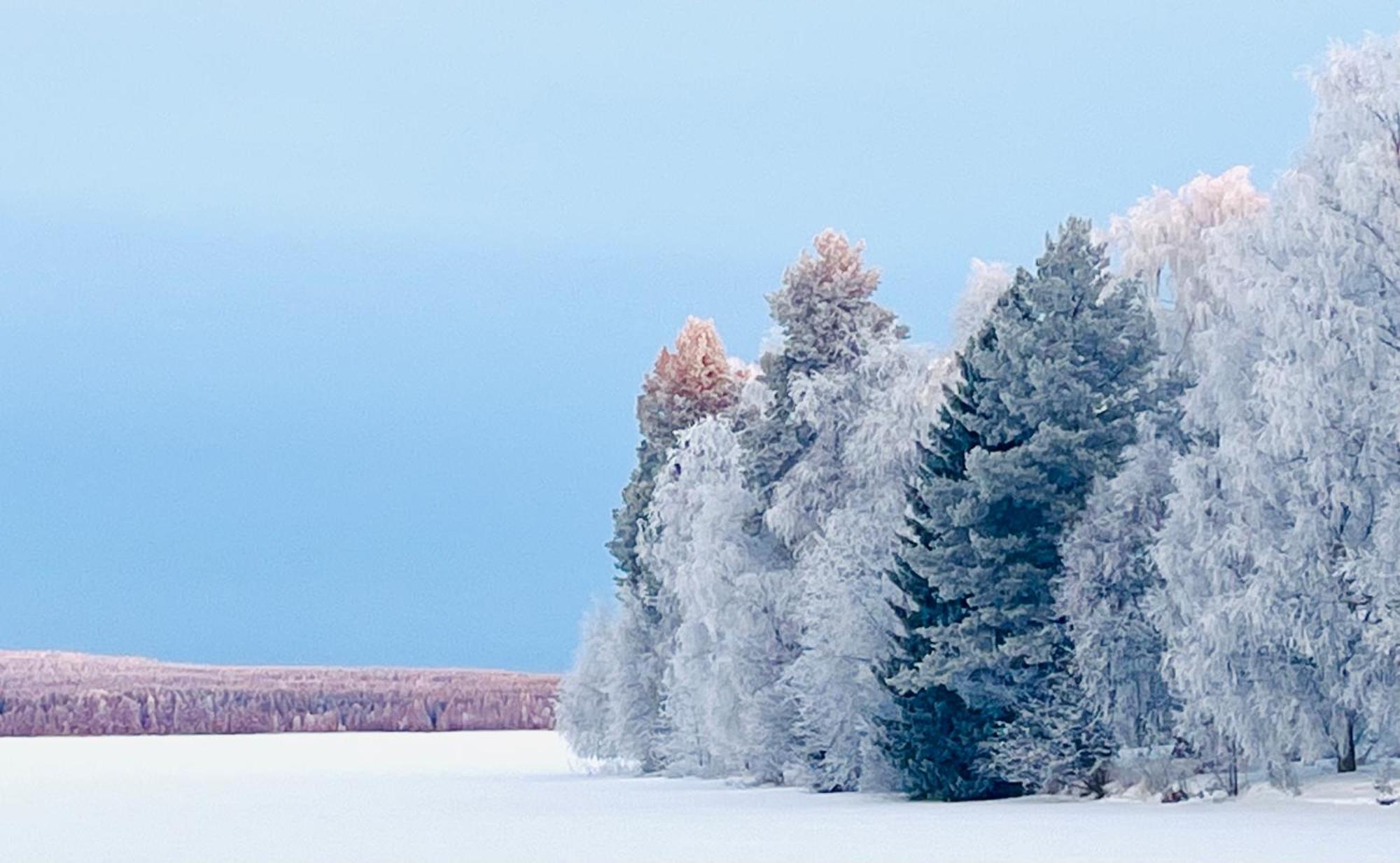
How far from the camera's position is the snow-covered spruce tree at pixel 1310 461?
35.1 metres

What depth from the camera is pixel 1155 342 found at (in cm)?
4394

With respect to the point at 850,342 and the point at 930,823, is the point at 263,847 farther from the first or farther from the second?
the point at 850,342

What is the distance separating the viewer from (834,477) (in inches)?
2106

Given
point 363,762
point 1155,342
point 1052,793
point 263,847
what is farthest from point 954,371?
point 363,762

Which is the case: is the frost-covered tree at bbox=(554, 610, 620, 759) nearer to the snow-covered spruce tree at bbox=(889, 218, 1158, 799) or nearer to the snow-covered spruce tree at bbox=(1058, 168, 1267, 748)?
the snow-covered spruce tree at bbox=(889, 218, 1158, 799)

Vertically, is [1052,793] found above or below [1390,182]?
below

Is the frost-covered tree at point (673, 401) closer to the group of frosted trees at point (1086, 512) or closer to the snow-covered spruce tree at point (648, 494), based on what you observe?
the snow-covered spruce tree at point (648, 494)

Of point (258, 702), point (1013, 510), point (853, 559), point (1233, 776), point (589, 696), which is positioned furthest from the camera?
point (258, 702)

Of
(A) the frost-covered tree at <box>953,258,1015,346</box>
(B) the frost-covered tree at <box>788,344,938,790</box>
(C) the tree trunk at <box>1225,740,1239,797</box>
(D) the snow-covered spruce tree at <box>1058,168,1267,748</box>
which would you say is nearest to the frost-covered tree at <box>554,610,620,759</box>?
(B) the frost-covered tree at <box>788,344,938,790</box>

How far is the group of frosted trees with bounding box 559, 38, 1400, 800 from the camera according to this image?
3553 cm

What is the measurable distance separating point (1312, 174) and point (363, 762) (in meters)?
47.6

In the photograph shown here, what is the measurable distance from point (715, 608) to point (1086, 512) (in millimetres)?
15484

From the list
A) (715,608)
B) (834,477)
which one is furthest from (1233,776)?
(715,608)

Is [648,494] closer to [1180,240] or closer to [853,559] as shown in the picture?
[853,559]
